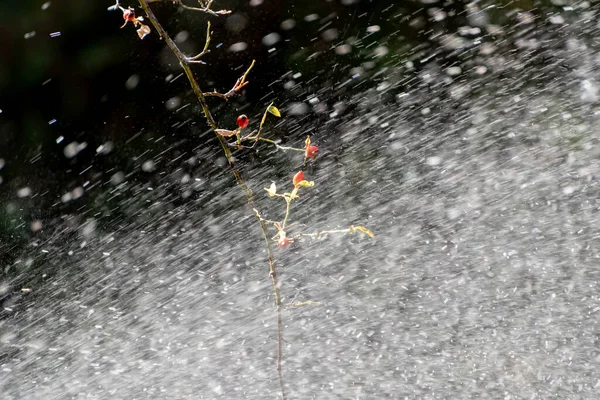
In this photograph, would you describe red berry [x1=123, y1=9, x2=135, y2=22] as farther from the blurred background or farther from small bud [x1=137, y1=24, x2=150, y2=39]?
the blurred background

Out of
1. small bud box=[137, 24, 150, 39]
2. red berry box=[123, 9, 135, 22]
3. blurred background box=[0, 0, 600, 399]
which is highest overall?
red berry box=[123, 9, 135, 22]

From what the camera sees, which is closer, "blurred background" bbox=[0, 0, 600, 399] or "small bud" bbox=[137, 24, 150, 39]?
"small bud" bbox=[137, 24, 150, 39]

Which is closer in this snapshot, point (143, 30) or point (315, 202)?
point (143, 30)

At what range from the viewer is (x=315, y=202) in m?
2.00

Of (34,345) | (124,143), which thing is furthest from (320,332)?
(124,143)

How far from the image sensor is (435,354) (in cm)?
161

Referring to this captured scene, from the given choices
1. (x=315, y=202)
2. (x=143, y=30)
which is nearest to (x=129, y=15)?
(x=143, y=30)

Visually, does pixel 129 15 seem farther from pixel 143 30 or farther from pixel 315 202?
pixel 315 202

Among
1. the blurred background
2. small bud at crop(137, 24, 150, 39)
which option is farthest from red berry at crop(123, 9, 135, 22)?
the blurred background

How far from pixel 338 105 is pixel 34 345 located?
3.98 feet

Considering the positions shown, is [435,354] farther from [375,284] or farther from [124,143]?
[124,143]

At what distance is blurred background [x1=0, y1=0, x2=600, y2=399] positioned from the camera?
5.41 feet

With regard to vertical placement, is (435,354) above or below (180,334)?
below

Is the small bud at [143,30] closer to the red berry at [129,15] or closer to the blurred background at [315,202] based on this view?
the red berry at [129,15]
